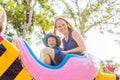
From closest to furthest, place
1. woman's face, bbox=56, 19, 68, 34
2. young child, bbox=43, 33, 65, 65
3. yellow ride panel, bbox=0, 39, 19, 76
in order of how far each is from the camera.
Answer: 1. yellow ride panel, bbox=0, 39, 19, 76
2. young child, bbox=43, 33, 65, 65
3. woman's face, bbox=56, 19, 68, 34

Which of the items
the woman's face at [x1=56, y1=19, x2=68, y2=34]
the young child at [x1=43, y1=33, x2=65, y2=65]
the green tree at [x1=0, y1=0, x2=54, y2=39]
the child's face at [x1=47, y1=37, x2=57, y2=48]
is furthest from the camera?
the green tree at [x1=0, y1=0, x2=54, y2=39]

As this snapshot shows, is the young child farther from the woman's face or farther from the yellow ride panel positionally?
the yellow ride panel

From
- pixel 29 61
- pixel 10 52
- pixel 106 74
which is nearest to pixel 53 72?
pixel 29 61

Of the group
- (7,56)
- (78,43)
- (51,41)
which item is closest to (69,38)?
(78,43)

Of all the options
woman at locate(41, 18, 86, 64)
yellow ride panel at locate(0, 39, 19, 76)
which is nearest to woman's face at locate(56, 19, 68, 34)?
woman at locate(41, 18, 86, 64)

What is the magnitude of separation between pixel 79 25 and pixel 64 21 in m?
12.7

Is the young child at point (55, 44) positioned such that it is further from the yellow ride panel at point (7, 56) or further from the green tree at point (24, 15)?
the green tree at point (24, 15)

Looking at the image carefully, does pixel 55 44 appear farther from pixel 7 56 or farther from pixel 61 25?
pixel 7 56

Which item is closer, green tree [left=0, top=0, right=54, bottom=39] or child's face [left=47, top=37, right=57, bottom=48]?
child's face [left=47, top=37, right=57, bottom=48]

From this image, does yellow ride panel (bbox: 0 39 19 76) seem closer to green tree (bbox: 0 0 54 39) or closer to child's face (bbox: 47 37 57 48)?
child's face (bbox: 47 37 57 48)

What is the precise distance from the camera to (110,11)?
16.0 meters

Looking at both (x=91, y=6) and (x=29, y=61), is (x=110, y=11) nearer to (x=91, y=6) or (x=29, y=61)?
(x=91, y=6)

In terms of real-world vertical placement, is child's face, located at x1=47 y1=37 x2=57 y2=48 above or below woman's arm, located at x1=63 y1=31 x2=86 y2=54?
above

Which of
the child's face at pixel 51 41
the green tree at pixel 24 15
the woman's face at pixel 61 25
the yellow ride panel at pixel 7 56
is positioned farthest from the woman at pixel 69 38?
the green tree at pixel 24 15
